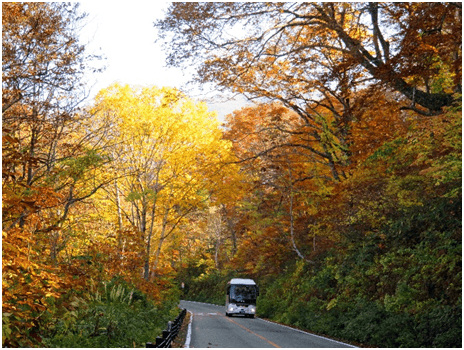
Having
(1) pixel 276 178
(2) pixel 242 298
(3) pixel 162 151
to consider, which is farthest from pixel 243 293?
(3) pixel 162 151

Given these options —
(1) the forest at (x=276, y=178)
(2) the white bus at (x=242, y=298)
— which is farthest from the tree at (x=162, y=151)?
(2) the white bus at (x=242, y=298)

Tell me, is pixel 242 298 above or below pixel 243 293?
below

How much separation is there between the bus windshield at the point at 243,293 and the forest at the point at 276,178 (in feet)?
→ 4.48

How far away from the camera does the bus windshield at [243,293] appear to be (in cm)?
3462

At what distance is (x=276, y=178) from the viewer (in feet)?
98.0

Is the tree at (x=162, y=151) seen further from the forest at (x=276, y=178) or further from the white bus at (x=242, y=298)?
the white bus at (x=242, y=298)

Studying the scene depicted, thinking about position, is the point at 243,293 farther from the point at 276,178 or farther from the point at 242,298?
the point at 276,178

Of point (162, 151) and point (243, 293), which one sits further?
point (243, 293)

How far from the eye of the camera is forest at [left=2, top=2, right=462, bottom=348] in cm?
1198

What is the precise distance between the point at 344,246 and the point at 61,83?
1628cm

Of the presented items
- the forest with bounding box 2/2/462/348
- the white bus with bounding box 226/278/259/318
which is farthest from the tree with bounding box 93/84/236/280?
the white bus with bounding box 226/278/259/318

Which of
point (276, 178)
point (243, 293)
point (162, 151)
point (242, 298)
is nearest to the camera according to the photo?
point (162, 151)

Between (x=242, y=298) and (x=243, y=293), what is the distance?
0.41m

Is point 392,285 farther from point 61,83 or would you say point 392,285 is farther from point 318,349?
point 61,83
